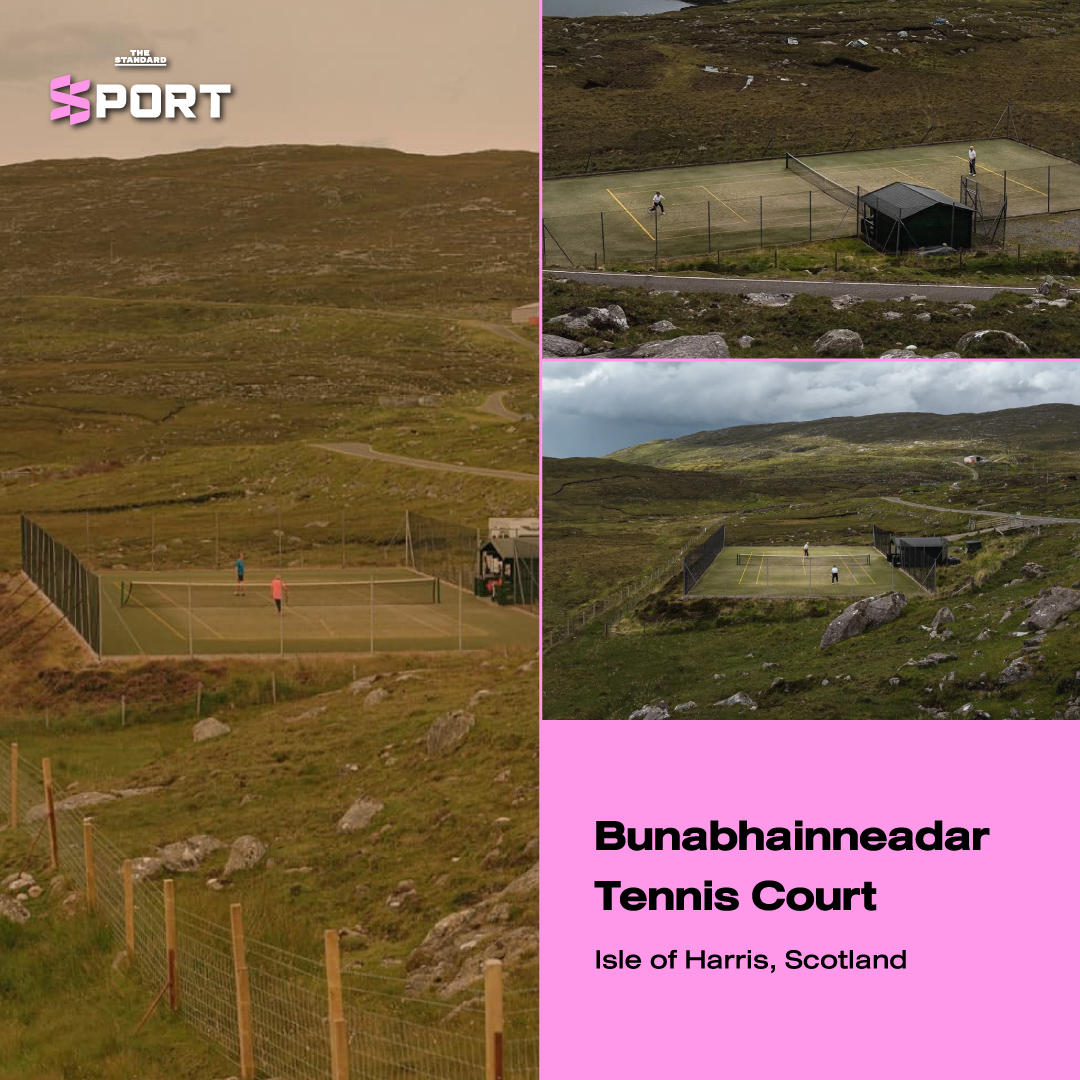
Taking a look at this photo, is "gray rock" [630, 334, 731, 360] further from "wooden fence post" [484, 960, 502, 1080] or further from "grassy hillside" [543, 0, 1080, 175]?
"grassy hillside" [543, 0, 1080, 175]

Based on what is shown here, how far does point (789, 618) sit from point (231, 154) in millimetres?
135530

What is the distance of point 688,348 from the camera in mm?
13891

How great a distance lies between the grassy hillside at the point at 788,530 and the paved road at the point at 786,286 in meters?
2.54

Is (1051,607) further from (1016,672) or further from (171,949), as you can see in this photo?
(171,949)

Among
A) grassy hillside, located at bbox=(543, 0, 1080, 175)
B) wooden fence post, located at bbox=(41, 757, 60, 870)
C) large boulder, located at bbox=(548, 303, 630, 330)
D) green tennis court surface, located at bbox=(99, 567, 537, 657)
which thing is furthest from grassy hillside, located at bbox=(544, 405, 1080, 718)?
green tennis court surface, located at bbox=(99, 567, 537, 657)

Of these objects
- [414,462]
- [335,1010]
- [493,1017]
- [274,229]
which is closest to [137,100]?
[335,1010]

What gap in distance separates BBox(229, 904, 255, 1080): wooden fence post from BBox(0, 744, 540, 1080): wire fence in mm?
14

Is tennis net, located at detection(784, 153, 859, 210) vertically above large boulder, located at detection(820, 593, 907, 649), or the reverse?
tennis net, located at detection(784, 153, 859, 210)

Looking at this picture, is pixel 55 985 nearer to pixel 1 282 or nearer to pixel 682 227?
pixel 682 227

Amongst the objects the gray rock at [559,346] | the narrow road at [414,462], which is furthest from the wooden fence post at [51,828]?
the narrow road at [414,462]

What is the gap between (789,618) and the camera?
14555 millimetres

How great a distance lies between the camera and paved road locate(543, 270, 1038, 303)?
636 inches

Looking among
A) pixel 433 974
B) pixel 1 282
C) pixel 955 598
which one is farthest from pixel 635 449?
pixel 1 282

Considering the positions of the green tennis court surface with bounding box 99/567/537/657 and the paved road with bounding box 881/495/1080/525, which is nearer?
the paved road with bounding box 881/495/1080/525
